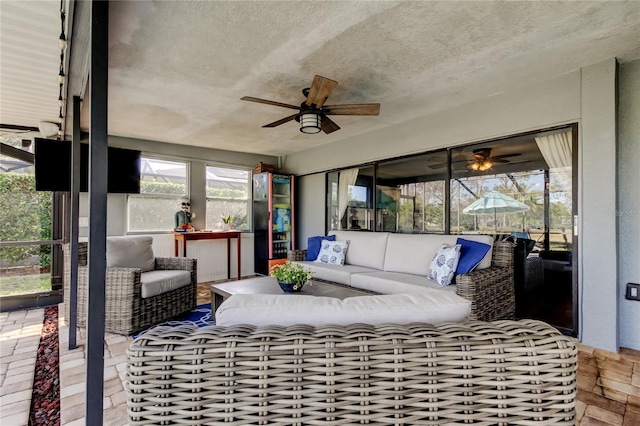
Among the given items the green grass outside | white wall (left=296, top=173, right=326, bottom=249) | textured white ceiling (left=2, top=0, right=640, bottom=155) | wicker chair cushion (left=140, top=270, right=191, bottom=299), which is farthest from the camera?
white wall (left=296, top=173, right=326, bottom=249)

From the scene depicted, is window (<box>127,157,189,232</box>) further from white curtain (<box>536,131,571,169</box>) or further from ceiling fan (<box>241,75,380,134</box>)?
white curtain (<box>536,131,571,169</box>)

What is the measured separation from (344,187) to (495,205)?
8.25ft

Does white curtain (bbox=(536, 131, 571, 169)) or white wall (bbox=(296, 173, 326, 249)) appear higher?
white curtain (bbox=(536, 131, 571, 169))

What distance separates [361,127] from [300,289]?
2787 mm

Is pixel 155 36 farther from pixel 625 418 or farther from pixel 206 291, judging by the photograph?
pixel 625 418

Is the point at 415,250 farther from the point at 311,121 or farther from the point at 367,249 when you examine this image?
the point at 311,121

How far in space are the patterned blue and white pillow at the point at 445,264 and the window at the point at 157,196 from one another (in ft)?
14.5

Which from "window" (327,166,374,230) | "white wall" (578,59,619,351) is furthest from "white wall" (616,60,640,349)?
"window" (327,166,374,230)

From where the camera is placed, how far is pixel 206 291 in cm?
489

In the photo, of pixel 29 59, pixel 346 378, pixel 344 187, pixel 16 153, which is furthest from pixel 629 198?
pixel 16 153

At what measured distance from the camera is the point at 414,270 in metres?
3.60

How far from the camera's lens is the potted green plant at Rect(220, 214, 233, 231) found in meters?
6.11

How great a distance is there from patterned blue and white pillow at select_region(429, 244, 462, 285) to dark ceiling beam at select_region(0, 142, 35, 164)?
5.25 m

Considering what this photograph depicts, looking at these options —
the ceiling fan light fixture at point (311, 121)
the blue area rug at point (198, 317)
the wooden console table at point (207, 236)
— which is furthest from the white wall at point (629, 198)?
the wooden console table at point (207, 236)
